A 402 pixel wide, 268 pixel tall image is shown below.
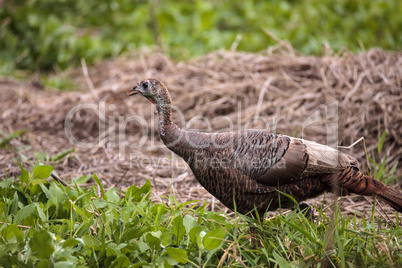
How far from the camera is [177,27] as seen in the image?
7.36 meters

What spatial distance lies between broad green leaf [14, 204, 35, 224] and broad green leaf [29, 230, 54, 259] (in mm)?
515

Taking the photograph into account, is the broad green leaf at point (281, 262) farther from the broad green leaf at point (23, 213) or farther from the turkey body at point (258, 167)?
the broad green leaf at point (23, 213)

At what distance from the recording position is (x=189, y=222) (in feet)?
7.93

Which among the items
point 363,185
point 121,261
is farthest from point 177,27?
point 121,261

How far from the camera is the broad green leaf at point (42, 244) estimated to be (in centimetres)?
189

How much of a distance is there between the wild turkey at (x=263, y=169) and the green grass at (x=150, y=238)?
16cm

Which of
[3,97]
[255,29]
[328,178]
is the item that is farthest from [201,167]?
[255,29]

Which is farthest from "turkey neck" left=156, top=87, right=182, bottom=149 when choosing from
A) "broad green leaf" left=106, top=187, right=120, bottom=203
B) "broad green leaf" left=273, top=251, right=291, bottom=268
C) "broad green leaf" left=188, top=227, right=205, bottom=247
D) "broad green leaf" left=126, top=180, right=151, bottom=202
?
"broad green leaf" left=273, top=251, right=291, bottom=268

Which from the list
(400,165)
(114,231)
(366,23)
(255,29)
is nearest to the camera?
(114,231)

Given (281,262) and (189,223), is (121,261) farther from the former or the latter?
(281,262)

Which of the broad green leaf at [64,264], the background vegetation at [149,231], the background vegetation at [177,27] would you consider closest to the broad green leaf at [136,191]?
the background vegetation at [149,231]

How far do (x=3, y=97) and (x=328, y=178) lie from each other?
4390mm

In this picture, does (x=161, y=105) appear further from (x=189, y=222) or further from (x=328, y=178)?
(x=328, y=178)

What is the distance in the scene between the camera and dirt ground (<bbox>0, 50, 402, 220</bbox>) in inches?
147
